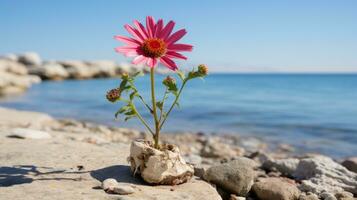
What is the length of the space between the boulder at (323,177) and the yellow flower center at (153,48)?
2.33 meters

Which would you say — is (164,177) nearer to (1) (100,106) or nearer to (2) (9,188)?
(2) (9,188)

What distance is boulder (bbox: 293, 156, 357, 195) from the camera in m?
4.85

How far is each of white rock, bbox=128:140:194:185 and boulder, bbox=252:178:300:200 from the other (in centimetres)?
98

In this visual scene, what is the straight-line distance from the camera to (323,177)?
5.14m

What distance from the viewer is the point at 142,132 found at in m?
12.9

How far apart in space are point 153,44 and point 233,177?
1.59 metres

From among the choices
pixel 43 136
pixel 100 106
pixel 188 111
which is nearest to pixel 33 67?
pixel 100 106

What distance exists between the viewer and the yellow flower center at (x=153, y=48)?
350cm

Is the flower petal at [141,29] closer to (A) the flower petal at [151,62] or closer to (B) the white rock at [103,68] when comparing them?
(A) the flower petal at [151,62]

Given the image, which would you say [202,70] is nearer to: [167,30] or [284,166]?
[167,30]

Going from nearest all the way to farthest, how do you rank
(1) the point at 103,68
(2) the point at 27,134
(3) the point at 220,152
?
(2) the point at 27,134
(3) the point at 220,152
(1) the point at 103,68

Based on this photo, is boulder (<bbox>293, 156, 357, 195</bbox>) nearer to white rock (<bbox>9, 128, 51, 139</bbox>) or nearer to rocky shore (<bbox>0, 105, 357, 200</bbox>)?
rocky shore (<bbox>0, 105, 357, 200</bbox>)

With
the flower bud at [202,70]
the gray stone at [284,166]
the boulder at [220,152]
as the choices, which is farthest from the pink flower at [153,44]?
the boulder at [220,152]

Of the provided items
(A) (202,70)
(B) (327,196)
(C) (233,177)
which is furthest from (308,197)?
(A) (202,70)
